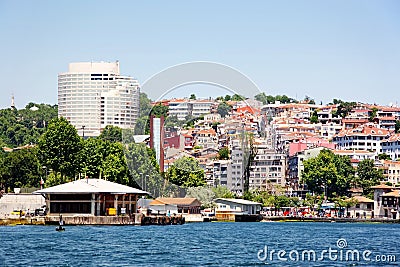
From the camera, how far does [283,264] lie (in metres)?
35.3

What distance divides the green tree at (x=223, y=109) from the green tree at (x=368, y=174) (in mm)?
16717

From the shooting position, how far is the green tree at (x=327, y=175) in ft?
362

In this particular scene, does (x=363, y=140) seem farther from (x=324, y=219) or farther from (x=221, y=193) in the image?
(x=221, y=193)

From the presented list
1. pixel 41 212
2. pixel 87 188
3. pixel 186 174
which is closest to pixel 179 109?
pixel 186 174

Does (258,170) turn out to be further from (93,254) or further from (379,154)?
(93,254)

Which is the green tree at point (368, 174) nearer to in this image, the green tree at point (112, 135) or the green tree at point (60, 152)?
the green tree at point (112, 135)

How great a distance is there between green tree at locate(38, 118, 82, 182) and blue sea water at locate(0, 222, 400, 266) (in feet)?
87.6

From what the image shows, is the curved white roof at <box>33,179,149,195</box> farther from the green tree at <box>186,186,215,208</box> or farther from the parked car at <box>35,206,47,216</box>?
the green tree at <box>186,186,215,208</box>

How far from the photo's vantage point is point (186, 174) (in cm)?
9319

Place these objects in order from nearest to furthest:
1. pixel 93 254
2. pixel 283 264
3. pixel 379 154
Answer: pixel 283 264 → pixel 93 254 → pixel 379 154

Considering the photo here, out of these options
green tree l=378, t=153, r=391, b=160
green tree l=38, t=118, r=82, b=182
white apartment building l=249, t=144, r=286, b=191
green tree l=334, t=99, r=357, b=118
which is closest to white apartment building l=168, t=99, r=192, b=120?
white apartment building l=249, t=144, r=286, b=191

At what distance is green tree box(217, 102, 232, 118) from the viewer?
113 metres

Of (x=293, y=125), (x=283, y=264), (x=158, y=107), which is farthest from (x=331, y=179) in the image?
(x=283, y=264)

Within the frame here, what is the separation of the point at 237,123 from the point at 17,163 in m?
27.9
